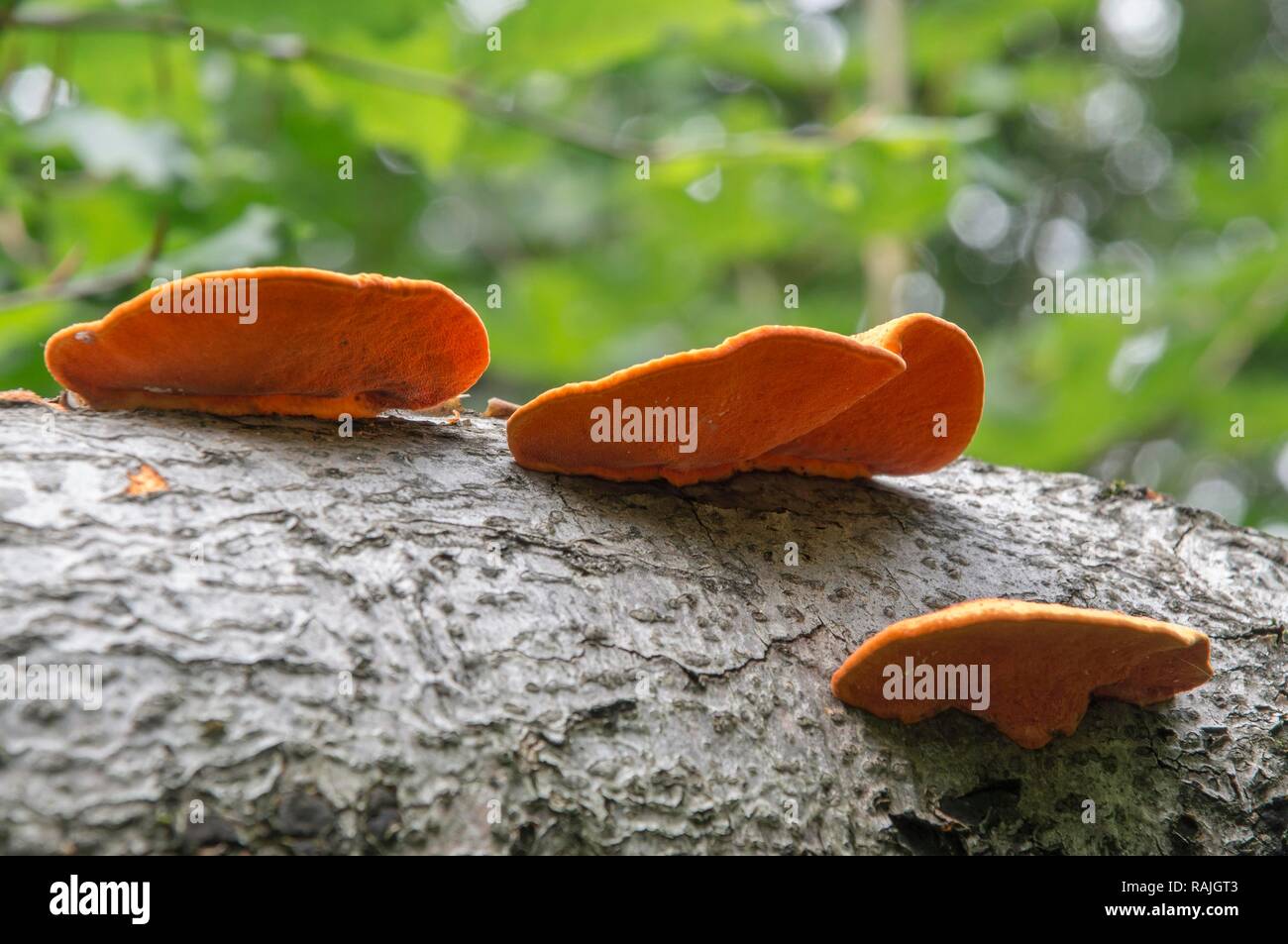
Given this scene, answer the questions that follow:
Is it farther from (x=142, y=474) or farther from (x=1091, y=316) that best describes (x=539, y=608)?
(x=1091, y=316)

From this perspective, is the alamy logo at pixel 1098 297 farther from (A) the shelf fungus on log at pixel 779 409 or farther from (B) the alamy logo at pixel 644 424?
(B) the alamy logo at pixel 644 424

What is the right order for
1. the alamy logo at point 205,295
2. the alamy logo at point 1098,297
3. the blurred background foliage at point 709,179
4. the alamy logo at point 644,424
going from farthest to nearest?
1. the alamy logo at point 1098,297
2. the blurred background foliage at point 709,179
3. the alamy logo at point 644,424
4. the alamy logo at point 205,295

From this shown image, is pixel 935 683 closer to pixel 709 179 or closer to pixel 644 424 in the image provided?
pixel 644 424

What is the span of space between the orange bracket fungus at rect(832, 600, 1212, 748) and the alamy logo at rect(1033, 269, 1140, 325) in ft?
8.02

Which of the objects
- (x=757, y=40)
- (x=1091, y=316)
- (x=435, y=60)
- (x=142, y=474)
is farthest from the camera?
(x=757, y=40)

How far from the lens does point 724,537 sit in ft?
4.35

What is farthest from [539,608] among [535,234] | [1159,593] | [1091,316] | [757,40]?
[535,234]

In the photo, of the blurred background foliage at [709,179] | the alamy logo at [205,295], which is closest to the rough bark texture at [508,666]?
the alamy logo at [205,295]

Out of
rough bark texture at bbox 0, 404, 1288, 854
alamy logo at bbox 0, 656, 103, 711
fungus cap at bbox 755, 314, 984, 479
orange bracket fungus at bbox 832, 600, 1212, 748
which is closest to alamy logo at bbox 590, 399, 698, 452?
rough bark texture at bbox 0, 404, 1288, 854

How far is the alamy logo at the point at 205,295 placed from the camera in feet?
3.49

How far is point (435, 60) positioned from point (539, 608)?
2013 millimetres

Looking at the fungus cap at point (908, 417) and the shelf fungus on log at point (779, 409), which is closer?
the shelf fungus on log at point (779, 409)

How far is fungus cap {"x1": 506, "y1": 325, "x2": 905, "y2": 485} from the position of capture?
3.75ft
